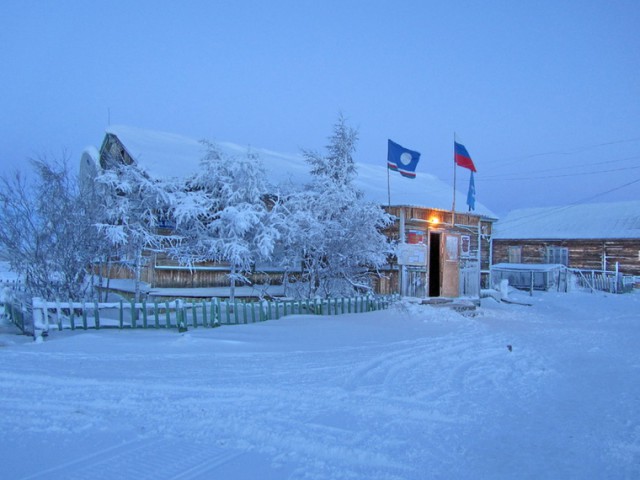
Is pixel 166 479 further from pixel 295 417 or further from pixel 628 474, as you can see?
pixel 628 474

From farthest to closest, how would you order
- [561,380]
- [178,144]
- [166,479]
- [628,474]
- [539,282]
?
[539,282]
[178,144]
[561,380]
[628,474]
[166,479]

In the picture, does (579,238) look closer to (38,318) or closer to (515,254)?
(515,254)

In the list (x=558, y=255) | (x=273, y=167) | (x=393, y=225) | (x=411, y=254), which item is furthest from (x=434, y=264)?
(x=558, y=255)

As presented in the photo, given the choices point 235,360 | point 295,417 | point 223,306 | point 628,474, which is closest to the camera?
point 628,474

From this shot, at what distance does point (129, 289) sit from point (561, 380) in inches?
495

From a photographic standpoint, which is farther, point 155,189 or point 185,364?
point 155,189

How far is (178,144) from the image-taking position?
18.5 meters

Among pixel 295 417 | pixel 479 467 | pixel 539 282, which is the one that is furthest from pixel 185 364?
pixel 539 282

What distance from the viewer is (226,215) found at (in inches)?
496

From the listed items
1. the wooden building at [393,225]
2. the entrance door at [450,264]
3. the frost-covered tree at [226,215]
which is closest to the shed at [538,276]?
the wooden building at [393,225]

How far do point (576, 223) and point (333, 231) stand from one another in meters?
30.1

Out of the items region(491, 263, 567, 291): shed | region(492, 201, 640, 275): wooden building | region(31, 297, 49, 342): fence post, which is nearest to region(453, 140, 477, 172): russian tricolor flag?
region(491, 263, 567, 291): shed

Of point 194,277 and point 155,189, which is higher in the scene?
point 155,189

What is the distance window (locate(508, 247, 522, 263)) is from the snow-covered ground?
2845 cm
